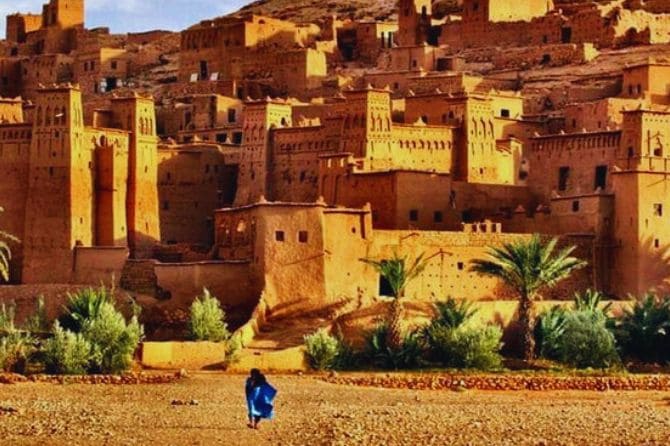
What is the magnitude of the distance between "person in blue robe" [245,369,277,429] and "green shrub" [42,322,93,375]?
10364 millimetres

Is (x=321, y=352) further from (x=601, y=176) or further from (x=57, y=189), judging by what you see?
(x=601, y=176)

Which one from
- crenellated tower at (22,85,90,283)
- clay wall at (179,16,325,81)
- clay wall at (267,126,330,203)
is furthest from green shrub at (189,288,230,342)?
clay wall at (179,16,325,81)

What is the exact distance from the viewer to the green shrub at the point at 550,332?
45688 mm

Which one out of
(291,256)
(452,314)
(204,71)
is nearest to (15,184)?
(291,256)

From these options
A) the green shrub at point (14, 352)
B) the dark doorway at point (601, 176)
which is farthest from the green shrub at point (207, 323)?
the dark doorway at point (601, 176)

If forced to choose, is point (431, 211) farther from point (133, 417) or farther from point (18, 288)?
point (133, 417)

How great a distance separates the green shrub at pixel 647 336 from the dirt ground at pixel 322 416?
14.1ft

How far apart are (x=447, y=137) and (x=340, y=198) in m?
5.45

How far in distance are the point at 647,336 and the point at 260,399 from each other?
1718 centimetres

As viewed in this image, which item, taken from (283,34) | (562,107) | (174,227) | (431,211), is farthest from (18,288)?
(283,34)

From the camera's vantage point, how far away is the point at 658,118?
54.2m

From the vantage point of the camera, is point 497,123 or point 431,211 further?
point 497,123

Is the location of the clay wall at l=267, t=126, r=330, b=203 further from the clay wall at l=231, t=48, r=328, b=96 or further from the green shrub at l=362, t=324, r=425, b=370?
the green shrub at l=362, t=324, r=425, b=370

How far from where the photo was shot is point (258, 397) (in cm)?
3097
